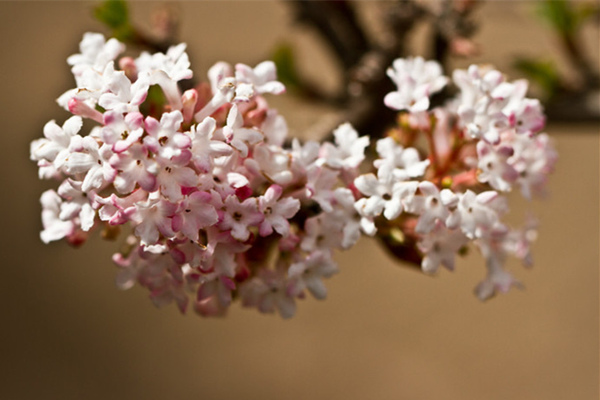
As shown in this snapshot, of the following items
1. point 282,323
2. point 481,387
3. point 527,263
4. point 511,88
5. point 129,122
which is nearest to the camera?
point 129,122

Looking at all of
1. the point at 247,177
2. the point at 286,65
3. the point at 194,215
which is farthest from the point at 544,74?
the point at 194,215

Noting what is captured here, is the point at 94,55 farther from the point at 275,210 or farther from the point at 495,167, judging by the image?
the point at 495,167

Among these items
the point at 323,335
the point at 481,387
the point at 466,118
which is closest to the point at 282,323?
the point at 323,335

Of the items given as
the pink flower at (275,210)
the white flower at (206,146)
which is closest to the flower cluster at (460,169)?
the pink flower at (275,210)

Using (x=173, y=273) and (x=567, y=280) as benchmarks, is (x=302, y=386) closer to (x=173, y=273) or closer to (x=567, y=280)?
(x=567, y=280)

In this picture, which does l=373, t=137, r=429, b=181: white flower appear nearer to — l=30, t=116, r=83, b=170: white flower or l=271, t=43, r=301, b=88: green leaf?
l=30, t=116, r=83, b=170: white flower

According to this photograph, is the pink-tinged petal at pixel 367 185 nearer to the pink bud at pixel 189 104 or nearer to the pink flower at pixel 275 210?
the pink flower at pixel 275 210

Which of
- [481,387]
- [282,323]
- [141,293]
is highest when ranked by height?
[481,387]

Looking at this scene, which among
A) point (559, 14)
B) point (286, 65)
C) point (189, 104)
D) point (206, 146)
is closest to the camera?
point (206, 146)
